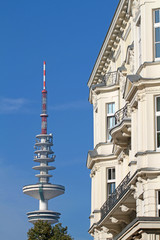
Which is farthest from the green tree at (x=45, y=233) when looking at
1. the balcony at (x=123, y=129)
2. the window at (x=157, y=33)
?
the window at (x=157, y=33)

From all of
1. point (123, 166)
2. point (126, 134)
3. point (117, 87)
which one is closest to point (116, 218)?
point (123, 166)

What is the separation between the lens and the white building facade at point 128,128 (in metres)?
30.9

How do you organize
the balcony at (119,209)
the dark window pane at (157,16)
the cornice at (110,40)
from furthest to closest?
1. the cornice at (110,40)
2. the balcony at (119,209)
3. the dark window pane at (157,16)

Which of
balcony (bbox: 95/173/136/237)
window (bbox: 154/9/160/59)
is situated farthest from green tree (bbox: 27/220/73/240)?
window (bbox: 154/9/160/59)

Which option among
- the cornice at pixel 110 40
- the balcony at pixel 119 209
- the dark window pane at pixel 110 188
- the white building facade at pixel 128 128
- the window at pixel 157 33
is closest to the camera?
the white building facade at pixel 128 128

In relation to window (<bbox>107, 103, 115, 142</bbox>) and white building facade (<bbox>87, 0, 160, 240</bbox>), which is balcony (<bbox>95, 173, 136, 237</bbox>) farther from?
window (<bbox>107, 103, 115, 142</bbox>)

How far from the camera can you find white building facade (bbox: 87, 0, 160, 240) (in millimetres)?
30875

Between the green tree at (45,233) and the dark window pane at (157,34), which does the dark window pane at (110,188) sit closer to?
the dark window pane at (157,34)

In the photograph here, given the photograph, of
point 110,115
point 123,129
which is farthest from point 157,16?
point 110,115

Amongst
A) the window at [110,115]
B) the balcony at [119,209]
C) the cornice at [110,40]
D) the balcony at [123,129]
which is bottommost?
the balcony at [119,209]

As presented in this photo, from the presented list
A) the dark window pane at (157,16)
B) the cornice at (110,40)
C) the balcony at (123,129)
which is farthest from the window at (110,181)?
the dark window pane at (157,16)

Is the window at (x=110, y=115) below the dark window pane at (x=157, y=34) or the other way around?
A: the other way around

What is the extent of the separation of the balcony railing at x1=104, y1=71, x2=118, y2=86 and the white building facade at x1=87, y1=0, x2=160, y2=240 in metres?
0.07

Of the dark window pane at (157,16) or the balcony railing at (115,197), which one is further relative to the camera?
the balcony railing at (115,197)
